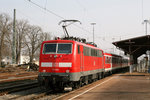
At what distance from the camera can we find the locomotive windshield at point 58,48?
46.7 feet

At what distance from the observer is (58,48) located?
564 inches

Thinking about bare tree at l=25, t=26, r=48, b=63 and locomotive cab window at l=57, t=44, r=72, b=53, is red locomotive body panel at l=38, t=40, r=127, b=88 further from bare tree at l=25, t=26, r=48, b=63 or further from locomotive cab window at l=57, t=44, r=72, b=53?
bare tree at l=25, t=26, r=48, b=63

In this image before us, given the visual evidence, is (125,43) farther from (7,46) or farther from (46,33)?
(46,33)

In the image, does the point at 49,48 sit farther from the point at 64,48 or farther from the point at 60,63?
the point at 60,63

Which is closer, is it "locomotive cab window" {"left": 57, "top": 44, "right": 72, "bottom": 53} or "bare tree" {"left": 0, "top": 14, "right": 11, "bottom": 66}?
"locomotive cab window" {"left": 57, "top": 44, "right": 72, "bottom": 53}

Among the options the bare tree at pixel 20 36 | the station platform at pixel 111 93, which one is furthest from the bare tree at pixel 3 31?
the station platform at pixel 111 93

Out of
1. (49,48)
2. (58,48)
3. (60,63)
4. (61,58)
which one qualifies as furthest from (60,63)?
(49,48)

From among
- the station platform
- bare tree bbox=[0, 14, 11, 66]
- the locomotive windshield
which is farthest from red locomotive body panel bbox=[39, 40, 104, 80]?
bare tree bbox=[0, 14, 11, 66]

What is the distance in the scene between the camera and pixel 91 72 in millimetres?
18562

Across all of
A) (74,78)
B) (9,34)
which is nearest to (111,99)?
(74,78)

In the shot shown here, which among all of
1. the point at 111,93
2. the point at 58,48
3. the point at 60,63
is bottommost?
the point at 111,93

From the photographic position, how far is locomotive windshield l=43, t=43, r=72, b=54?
46.7ft

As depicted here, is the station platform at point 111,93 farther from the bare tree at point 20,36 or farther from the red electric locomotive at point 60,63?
the bare tree at point 20,36

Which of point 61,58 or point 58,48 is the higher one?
point 58,48
